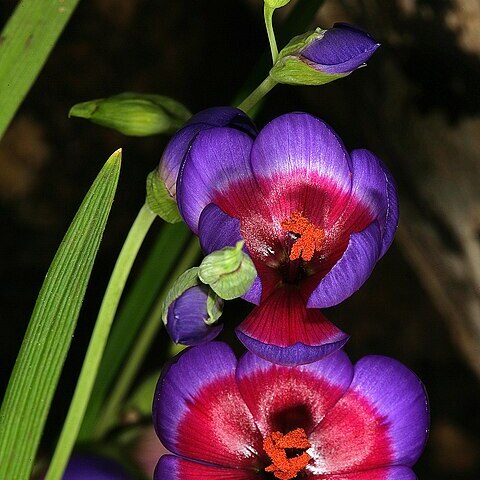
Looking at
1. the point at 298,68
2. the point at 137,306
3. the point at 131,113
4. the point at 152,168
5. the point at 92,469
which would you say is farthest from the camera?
the point at 152,168

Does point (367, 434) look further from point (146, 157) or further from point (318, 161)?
point (146, 157)

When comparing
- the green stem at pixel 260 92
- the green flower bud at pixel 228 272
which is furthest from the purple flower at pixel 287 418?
the green stem at pixel 260 92

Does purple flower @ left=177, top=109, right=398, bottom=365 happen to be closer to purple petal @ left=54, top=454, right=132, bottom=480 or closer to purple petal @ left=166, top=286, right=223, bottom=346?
purple petal @ left=166, top=286, right=223, bottom=346

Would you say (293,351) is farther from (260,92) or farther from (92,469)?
(92,469)

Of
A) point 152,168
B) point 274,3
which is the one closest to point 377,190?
point 274,3

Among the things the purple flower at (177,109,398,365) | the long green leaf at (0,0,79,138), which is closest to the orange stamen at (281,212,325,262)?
the purple flower at (177,109,398,365)

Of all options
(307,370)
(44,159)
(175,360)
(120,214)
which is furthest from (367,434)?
(44,159)

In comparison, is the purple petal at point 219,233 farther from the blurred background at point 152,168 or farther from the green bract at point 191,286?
the blurred background at point 152,168
